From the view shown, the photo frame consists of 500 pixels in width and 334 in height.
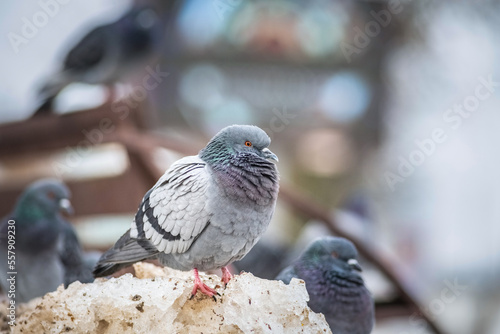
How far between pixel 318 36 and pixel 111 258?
477 centimetres

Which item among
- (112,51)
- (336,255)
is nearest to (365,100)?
(112,51)

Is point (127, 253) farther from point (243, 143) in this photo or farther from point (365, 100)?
point (365, 100)

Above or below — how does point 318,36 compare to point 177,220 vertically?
below

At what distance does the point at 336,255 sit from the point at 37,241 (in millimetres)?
824

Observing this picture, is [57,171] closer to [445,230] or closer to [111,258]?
[111,258]

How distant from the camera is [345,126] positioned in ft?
17.7

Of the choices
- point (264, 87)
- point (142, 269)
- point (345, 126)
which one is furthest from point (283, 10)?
point (142, 269)

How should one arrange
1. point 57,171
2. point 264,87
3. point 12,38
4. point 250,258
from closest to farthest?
point 250,258 → point 57,171 → point 12,38 → point 264,87

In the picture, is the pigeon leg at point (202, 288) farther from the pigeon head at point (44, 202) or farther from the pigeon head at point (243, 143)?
the pigeon head at point (44, 202)

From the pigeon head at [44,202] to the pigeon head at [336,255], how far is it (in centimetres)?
70

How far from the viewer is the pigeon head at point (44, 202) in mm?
1405

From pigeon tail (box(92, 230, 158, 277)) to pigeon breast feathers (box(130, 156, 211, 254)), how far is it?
14mm

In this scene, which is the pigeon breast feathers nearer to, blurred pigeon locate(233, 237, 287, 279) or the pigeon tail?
the pigeon tail

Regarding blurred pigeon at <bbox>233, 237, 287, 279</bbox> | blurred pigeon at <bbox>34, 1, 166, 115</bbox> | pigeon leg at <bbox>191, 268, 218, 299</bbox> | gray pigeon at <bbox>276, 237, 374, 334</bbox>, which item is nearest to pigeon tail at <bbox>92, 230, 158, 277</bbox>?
pigeon leg at <bbox>191, 268, 218, 299</bbox>
